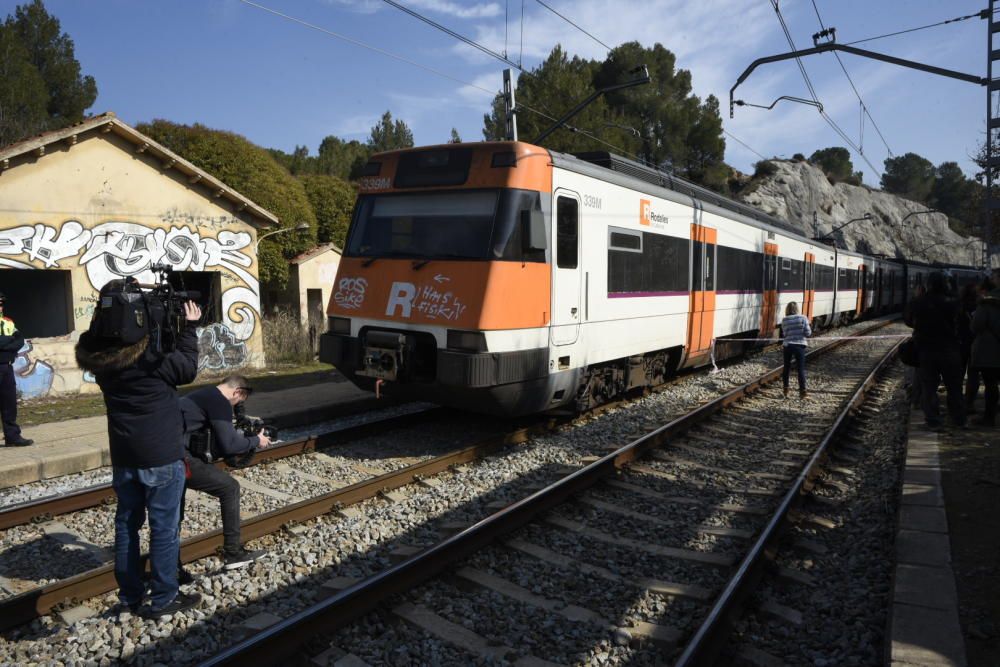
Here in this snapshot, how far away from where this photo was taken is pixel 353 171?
48281mm

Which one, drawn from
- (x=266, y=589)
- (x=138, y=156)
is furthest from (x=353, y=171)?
(x=266, y=589)

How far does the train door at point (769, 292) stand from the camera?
49.0 ft

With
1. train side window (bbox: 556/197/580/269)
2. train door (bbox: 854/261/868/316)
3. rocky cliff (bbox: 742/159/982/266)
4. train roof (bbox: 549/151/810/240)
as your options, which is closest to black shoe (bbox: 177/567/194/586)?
train side window (bbox: 556/197/580/269)

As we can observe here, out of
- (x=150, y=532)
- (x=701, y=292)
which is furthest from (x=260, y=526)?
(x=701, y=292)

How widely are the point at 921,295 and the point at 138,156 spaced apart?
13877 mm

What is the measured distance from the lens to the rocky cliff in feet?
213

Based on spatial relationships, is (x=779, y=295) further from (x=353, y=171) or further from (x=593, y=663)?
(x=353, y=171)

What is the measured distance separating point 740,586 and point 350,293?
17.1 ft

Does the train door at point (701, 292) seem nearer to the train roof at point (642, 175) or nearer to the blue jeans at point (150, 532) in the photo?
the train roof at point (642, 175)

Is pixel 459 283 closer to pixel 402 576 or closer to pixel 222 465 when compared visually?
pixel 222 465

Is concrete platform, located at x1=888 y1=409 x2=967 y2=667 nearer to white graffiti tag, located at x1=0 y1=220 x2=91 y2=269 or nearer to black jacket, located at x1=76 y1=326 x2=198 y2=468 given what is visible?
black jacket, located at x1=76 y1=326 x2=198 y2=468

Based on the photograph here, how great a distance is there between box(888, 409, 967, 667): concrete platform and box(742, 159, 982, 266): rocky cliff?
5717cm

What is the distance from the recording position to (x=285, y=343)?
1711 centimetres

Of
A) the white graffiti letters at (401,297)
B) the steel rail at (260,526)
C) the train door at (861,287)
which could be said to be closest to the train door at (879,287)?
the train door at (861,287)
